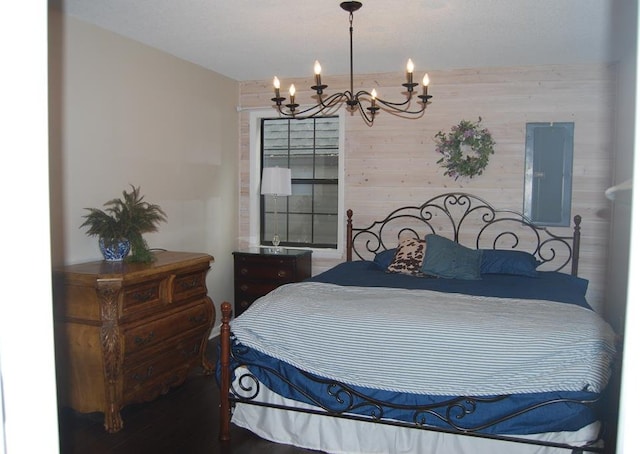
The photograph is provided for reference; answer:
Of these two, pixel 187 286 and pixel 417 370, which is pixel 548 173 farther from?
pixel 187 286

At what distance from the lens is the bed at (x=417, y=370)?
230 centimetres

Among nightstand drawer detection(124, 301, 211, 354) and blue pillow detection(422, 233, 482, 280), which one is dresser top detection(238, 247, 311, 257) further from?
blue pillow detection(422, 233, 482, 280)

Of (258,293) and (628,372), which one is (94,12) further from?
(628,372)

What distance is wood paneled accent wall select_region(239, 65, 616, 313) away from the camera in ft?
14.0

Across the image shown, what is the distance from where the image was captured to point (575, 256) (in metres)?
4.22

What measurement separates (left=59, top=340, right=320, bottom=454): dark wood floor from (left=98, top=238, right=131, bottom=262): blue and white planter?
960mm

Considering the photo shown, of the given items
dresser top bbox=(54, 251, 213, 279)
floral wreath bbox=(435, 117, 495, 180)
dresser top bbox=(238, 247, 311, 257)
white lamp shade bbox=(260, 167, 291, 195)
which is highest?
floral wreath bbox=(435, 117, 495, 180)

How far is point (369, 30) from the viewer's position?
3568 mm

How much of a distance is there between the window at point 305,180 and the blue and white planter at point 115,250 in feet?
6.99

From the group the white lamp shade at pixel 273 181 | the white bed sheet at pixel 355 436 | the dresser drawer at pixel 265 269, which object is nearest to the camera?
the white bed sheet at pixel 355 436

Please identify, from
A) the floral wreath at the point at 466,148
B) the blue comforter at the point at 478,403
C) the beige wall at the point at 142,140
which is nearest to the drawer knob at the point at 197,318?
the beige wall at the point at 142,140

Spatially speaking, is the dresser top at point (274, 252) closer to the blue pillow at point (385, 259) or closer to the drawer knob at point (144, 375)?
the blue pillow at point (385, 259)

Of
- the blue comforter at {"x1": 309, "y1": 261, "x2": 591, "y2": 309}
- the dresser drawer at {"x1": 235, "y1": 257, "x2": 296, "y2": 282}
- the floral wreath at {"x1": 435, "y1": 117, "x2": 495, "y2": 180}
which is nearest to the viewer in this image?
the blue comforter at {"x1": 309, "y1": 261, "x2": 591, "y2": 309}

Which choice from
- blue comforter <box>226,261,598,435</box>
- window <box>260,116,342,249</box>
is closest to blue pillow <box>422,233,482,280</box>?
blue comforter <box>226,261,598,435</box>
